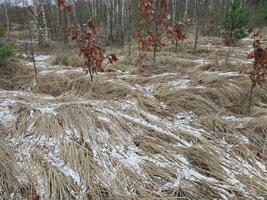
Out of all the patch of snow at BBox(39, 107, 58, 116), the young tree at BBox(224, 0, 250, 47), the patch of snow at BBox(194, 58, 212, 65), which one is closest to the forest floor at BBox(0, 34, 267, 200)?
the patch of snow at BBox(39, 107, 58, 116)

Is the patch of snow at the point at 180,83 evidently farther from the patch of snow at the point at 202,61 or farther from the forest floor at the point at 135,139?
the patch of snow at the point at 202,61

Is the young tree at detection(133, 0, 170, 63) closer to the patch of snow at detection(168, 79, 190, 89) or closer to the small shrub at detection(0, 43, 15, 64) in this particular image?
the patch of snow at detection(168, 79, 190, 89)

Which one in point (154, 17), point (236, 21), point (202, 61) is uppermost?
point (154, 17)

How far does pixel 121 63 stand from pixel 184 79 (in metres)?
1.67

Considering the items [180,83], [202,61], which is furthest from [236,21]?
[180,83]

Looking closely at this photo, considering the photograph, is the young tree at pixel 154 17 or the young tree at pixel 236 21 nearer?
the young tree at pixel 154 17

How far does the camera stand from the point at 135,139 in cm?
346

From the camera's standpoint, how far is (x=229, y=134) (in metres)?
3.79

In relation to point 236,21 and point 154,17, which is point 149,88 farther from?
point 236,21

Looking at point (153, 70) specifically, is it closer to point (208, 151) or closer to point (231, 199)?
point (208, 151)

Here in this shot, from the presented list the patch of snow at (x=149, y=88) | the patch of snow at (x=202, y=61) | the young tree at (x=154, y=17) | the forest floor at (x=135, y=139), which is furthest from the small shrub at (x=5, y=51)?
the patch of snow at (x=202, y=61)

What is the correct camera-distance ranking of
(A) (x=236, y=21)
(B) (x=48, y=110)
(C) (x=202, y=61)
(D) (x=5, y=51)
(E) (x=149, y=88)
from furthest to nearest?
(A) (x=236, y=21) < (C) (x=202, y=61) < (D) (x=5, y=51) < (E) (x=149, y=88) < (B) (x=48, y=110)

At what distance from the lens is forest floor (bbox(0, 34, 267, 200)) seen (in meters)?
2.88

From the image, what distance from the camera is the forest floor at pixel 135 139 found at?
9.45 ft
